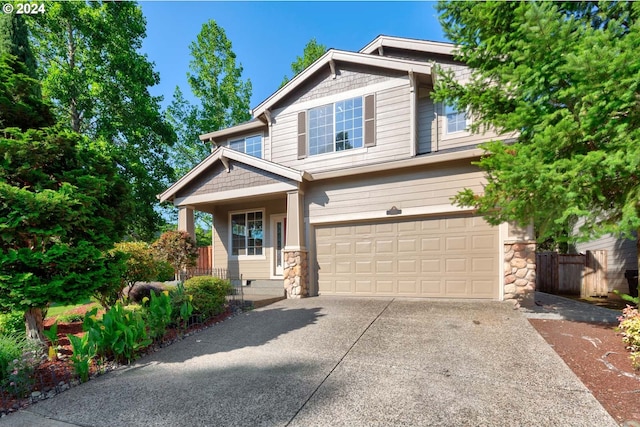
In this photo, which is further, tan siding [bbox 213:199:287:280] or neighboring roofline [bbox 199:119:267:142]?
neighboring roofline [bbox 199:119:267:142]

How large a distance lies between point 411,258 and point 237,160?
608 centimetres

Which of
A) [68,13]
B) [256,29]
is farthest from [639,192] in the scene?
[68,13]

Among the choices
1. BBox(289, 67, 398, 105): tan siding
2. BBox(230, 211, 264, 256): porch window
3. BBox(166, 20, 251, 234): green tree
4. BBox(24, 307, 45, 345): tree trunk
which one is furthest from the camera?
BBox(166, 20, 251, 234): green tree

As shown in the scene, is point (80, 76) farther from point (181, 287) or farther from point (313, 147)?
point (181, 287)

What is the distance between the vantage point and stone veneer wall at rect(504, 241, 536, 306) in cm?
656

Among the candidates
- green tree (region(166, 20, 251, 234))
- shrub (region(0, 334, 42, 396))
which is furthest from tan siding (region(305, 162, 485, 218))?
green tree (region(166, 20, 251, 234))

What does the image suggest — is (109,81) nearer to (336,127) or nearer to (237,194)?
(237,194)

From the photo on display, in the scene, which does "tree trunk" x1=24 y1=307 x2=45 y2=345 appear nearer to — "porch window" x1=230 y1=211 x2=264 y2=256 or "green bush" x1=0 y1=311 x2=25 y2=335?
"green bush" x1=0 y1=311 x2=25 y2=335

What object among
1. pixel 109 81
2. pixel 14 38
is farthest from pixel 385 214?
pixel 109 81

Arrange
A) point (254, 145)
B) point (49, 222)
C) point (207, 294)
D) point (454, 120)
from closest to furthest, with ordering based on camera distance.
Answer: point (49, 222) → point (207, 294) → point (454, 120) → point (254, 145)

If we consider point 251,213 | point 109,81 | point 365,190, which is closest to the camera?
point 365,190

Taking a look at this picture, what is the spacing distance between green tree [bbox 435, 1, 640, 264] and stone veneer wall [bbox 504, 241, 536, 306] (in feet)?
4.95

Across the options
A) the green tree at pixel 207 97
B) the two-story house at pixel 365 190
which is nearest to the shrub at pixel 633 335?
the two-story house at pixel 365 190

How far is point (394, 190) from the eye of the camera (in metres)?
8.13
